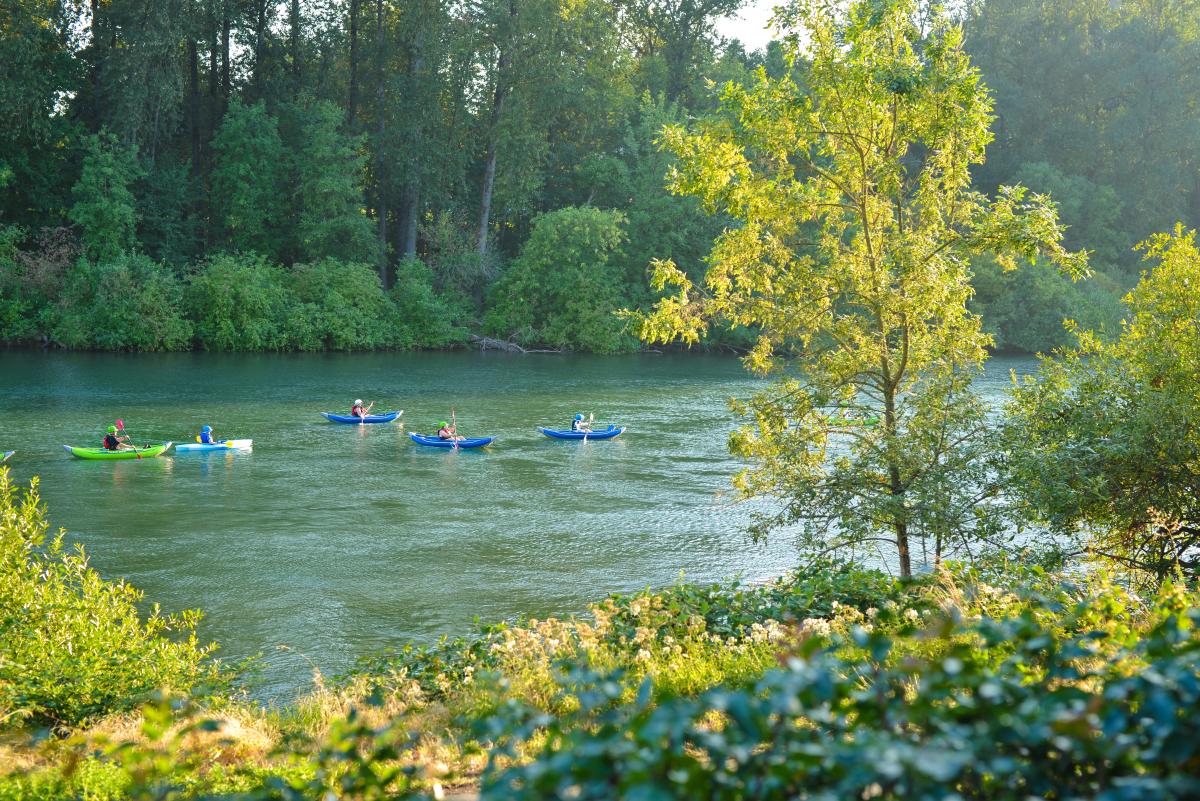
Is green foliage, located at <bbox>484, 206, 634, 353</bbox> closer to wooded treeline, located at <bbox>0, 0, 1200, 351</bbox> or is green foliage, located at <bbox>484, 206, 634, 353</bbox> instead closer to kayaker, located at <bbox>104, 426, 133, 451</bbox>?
wooded treeline, located at <bbox>0, 0, 1200, 351</bbox>

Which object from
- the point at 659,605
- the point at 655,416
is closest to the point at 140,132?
the point at 655,416

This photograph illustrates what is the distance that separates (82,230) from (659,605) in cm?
5285

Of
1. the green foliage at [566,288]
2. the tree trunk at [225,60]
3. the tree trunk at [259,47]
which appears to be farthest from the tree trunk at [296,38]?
the green foliage at [566,288]

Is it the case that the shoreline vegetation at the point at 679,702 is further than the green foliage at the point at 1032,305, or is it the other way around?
the green foliage at the point at 1032,305

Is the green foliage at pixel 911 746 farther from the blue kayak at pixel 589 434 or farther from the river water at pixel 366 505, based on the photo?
the blue kayak at pixel 589 434

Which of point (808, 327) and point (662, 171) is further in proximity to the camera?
point (662, 171)

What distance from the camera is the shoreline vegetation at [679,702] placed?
8.96 ft

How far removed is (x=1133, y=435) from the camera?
10273 millimetres

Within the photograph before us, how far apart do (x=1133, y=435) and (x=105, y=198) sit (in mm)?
51119

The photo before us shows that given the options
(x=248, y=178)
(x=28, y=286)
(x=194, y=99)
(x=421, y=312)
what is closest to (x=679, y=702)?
(x=28, y=286)

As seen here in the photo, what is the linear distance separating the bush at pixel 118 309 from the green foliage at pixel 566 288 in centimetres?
1775

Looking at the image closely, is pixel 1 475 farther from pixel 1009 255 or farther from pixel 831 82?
pixel 1009 255

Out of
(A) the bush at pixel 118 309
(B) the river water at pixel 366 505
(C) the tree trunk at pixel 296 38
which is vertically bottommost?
(B) the river water at pixel 366 505

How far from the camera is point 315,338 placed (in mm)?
53875
